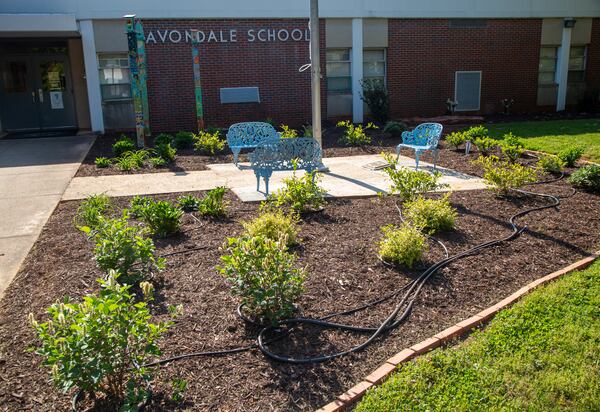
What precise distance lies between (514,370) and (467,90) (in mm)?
17093

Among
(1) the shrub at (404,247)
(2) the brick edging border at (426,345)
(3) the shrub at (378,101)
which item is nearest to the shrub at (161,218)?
(1) the shrub at (404,247)

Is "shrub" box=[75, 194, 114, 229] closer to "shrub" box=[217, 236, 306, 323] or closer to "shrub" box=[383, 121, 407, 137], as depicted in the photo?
"shrub" box=[217, 236, 306, 323]

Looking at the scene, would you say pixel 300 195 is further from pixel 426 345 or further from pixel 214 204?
pixel 426 345

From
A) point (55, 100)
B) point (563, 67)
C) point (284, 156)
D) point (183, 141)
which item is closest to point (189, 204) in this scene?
point (284, 156)

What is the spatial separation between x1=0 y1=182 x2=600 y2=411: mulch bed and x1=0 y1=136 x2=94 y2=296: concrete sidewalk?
20 cm

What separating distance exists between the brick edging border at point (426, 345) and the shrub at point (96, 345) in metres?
1.07

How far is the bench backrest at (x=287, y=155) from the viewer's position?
298 inches

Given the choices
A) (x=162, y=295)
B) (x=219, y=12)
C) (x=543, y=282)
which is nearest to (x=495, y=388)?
(x=543, y=282)

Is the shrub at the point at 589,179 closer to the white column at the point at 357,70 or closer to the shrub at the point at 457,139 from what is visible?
the shrub at the point at 457,139

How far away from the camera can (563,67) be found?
19891mm

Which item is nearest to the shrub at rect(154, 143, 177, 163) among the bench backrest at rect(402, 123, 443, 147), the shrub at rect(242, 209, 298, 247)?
the bench backrest at rect(402, 123, 443, 147)

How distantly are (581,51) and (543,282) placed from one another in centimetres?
1896

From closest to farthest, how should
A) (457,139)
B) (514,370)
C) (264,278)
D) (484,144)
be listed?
1. (514,370)
2. (264,278)
3. (484,144)
4. (457,139)

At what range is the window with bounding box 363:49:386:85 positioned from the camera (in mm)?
18156
